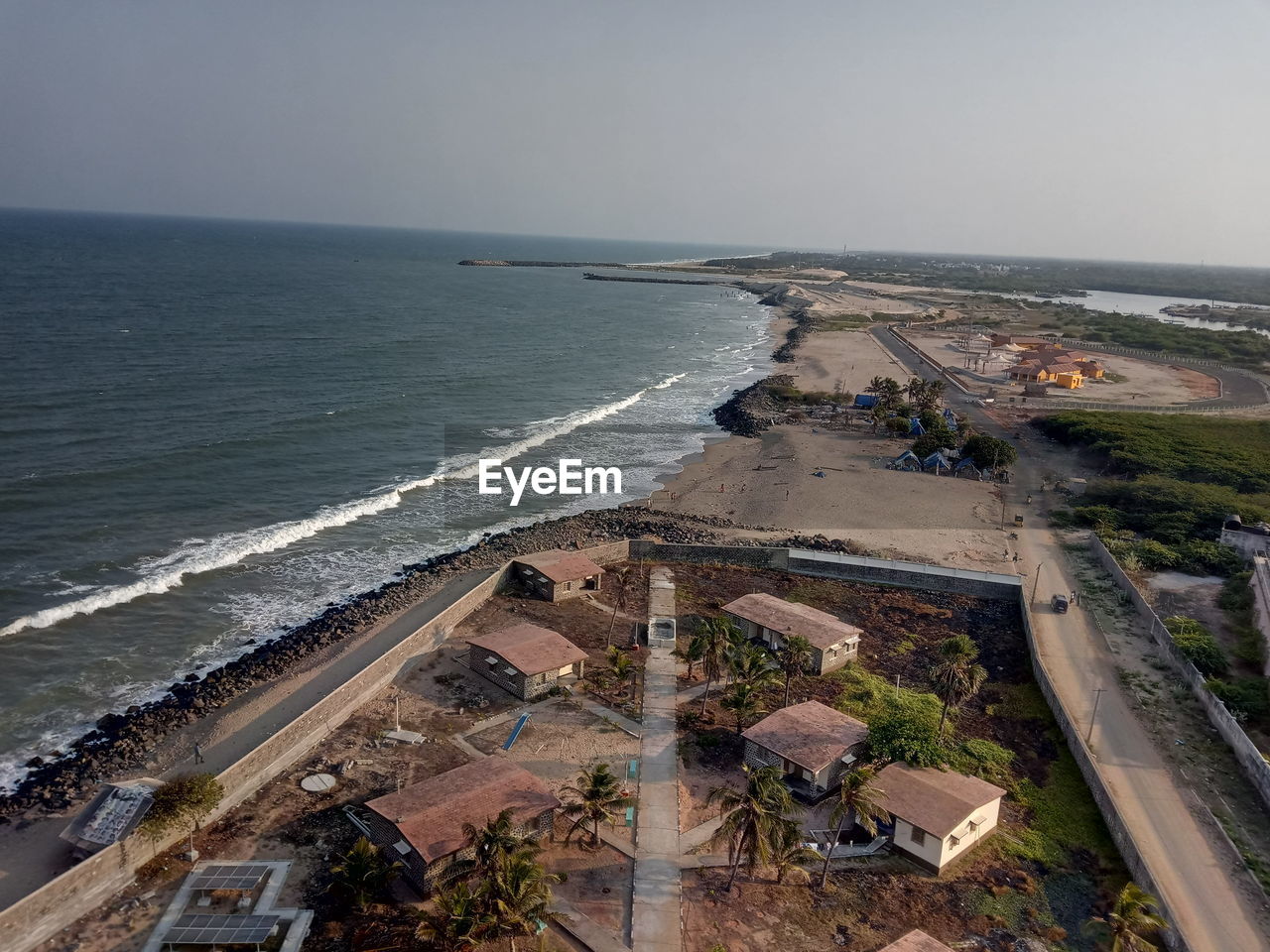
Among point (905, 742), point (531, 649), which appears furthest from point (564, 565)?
point (905, 742)

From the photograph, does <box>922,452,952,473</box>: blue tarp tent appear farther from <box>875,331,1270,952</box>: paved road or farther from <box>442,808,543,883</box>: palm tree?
<box>442,808,543,883</box>: palm tree

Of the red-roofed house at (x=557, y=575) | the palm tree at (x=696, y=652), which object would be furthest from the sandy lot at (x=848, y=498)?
the palm tree at (x=696, y=652)

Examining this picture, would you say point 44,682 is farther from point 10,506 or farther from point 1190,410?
point 1190,410

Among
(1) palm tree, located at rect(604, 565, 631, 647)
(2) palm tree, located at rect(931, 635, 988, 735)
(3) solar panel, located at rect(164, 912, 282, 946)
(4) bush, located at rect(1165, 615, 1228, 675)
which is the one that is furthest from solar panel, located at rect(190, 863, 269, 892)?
(4) bush, located at rect(1165, 615, 1228, 675)

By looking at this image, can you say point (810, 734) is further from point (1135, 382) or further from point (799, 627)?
point (1135, 382)

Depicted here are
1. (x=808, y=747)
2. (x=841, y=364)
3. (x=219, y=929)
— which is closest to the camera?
(x=219, y=929)

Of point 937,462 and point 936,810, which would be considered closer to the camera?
point 936,810
